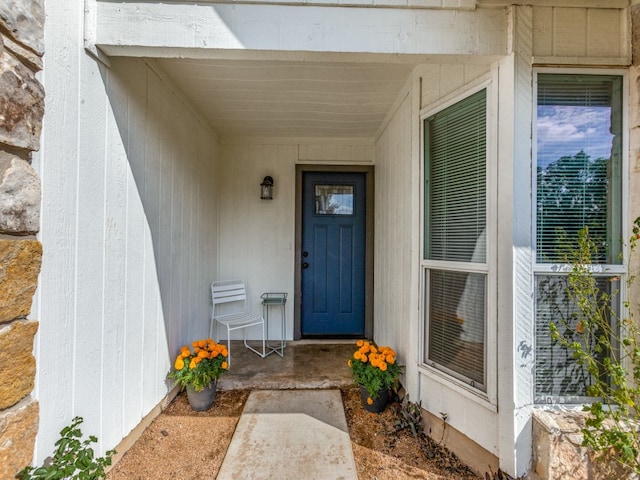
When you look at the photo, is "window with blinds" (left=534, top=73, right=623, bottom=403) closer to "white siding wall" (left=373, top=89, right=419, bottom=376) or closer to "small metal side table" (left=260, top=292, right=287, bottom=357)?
"white siding wall" (left=373, top=89, right=419, bottom=376)

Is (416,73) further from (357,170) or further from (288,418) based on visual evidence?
(288,418)

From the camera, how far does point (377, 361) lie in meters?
2.06

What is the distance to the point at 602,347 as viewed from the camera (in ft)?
4.57

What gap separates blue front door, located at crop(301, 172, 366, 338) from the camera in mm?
3367

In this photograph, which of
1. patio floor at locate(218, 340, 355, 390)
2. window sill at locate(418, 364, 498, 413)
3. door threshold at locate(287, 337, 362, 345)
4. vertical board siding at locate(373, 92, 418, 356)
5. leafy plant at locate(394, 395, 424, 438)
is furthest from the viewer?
door threshold at locate(287, 337, 362, 345)

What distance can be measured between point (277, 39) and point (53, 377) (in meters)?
1.67

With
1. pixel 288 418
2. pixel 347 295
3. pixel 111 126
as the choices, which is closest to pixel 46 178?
pixel 111 126

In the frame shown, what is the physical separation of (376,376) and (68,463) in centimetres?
160

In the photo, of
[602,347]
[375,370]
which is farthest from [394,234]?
[602,347]

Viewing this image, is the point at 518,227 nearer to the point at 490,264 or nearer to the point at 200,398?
the point at 490,264

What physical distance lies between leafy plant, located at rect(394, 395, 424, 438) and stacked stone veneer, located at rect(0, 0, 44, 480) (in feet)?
5.80

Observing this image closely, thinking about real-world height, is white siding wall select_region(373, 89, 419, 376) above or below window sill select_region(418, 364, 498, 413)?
above

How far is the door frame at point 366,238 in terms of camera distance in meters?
3.31

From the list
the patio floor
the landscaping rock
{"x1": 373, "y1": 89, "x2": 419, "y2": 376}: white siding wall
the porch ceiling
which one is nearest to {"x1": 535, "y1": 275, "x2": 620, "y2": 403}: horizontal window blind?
{"x1": 373, "y1": 89, "x2": 419, "y2": 376}: white siding wall
